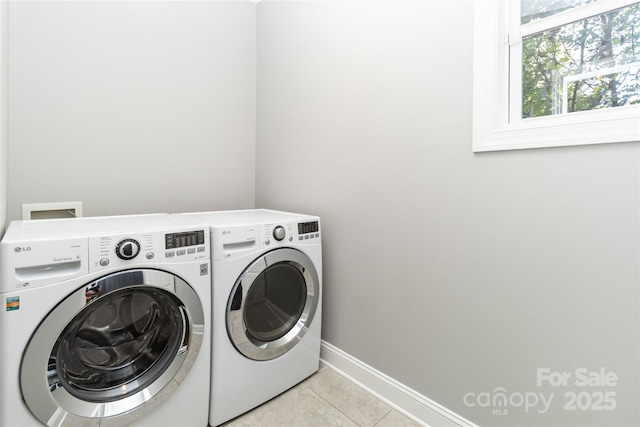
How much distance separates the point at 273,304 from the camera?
5.11 ft

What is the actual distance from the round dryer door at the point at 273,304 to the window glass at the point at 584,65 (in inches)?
46.2

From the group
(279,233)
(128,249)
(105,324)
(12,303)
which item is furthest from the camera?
(279,233)

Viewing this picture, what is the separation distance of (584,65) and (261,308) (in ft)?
5.21

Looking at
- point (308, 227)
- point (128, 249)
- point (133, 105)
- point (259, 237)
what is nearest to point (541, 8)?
point (308, 227)

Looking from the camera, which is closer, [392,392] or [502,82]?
[502,82]

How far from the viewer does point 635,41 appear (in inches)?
39.4

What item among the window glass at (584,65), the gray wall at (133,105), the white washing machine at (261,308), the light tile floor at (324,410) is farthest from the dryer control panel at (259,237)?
the window glass at (584,65)

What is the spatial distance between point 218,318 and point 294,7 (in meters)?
1.85

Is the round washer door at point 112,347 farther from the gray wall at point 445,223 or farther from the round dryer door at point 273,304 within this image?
the gray wall at point 445,223

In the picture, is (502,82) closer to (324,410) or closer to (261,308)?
(261,308)

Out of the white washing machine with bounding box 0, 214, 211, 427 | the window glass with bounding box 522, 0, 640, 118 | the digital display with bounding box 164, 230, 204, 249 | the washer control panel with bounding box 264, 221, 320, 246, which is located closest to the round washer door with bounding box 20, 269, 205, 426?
the white washing machine with bounding box 0, 214, 211, 427

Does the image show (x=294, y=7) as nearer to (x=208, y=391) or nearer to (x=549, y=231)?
(x=549, y=231)

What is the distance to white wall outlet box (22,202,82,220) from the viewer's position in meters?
1.52

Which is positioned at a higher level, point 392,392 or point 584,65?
point 584,65
